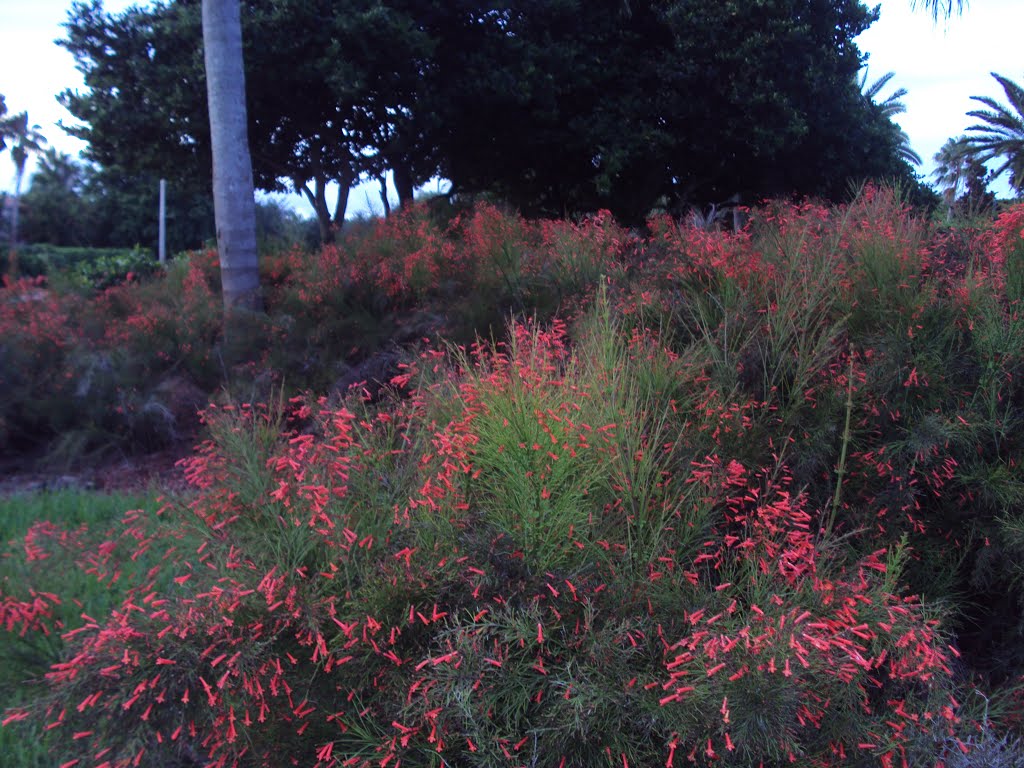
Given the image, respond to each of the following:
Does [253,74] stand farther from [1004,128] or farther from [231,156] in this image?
[1004,128]

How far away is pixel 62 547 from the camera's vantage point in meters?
3.79

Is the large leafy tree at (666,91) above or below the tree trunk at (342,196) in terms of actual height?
above

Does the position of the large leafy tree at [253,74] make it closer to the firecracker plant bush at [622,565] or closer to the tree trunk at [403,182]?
the tree trunk at [403,182]

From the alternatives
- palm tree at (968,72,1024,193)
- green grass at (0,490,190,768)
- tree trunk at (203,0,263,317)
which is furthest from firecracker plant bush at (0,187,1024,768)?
palm tree at (968,72,1024,193)

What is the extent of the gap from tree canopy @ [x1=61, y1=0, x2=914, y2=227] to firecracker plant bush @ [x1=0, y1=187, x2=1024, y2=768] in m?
9.95

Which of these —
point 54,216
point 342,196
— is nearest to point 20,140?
point 54,216

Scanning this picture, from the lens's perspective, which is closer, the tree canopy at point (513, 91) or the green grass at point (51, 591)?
the green grass at point (51, 591)

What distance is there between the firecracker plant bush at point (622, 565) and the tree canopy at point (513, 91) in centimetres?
995

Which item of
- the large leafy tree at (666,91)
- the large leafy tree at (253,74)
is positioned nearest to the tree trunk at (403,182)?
the large leafy tree at (666,91)

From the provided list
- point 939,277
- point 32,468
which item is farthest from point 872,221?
point 32,468

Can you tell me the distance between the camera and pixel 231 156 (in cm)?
895

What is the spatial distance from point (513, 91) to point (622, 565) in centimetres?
1211

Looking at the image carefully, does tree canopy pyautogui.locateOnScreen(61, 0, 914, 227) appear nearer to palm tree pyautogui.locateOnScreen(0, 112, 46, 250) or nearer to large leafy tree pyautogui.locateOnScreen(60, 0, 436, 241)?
large leafy tree pyautogui.locateOnScreen(60, 0, 436, 241)

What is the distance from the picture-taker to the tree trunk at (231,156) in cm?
862
